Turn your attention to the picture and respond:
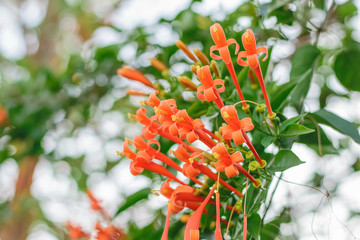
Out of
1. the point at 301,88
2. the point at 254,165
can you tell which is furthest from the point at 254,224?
the point at 301,88

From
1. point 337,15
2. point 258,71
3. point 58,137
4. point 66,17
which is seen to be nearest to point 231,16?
point 337,15

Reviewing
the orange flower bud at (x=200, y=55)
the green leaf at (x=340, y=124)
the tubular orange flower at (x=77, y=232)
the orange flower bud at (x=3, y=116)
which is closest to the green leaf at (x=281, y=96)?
the green leaf at (x=340, y=124)

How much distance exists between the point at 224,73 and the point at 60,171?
2195 mm

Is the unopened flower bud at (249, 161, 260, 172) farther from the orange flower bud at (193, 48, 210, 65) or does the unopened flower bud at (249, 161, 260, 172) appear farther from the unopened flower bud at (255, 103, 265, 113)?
the orange flower bud at (193, 48, 210, 65)

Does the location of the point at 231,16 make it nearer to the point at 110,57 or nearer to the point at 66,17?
the point at 110,57

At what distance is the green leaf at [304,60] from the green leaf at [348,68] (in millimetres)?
125

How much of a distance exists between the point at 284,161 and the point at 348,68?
19.7 inches

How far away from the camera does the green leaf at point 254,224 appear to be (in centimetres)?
60

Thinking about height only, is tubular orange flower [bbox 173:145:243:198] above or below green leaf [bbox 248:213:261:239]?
above

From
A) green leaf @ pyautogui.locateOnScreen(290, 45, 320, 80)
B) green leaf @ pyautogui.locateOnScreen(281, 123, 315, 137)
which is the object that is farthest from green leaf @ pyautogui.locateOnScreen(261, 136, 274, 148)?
green leaf @ pyautogui.locateOnScreen(290, 45, 320, 80)

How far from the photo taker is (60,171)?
107 inches

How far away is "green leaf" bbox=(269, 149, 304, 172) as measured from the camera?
1.91 ft

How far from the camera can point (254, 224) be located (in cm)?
61

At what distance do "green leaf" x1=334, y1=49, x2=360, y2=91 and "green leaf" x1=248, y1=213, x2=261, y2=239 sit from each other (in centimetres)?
54
